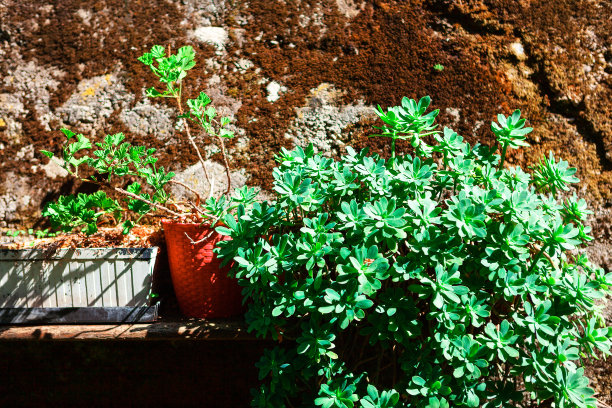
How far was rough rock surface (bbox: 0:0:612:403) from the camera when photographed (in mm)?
1560

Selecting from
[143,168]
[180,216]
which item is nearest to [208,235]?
[180,216]

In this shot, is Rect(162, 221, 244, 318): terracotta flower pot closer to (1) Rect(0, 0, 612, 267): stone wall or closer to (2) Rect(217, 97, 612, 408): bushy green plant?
(2) Rect(217, 97, 612, 408): bushy green plant

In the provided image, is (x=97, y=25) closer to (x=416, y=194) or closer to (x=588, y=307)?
(x=416, y=194)

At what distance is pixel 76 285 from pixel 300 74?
108cm

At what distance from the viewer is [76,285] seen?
127cm

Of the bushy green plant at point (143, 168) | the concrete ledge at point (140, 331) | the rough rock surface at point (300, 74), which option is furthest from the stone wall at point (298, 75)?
the concrete ledge at point (140, 331)

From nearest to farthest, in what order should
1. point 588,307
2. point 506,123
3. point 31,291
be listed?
point 588,307 < point 506,123 < point 31,291

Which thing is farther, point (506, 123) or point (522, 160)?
point (522, 160)

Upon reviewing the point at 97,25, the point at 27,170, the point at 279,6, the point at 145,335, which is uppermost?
the point at 279,6

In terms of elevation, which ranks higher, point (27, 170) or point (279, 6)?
point (279, 6)

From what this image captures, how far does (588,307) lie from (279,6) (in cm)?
147

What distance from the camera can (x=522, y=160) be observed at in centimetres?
155

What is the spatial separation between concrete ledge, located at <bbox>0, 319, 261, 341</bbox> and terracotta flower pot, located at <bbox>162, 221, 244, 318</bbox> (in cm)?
5

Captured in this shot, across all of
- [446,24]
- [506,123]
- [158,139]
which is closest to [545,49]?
[446,24]
